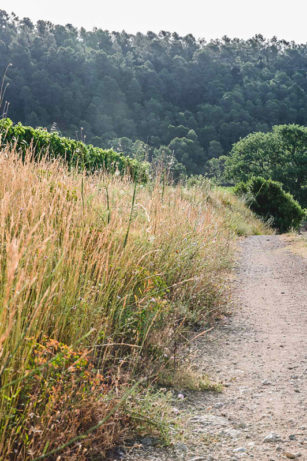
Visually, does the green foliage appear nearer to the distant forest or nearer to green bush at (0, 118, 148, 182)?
the distant forest

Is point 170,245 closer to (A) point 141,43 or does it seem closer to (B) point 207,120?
(B) point 207,120

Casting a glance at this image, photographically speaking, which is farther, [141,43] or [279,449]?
[141,43]

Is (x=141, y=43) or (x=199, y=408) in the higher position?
(x=141, y=43)

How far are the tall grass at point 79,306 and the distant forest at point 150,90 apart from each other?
30.6 metres

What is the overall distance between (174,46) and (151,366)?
70.5 m

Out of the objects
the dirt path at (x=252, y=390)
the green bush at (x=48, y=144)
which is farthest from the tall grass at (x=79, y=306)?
the green bush at (x=48, y=144)

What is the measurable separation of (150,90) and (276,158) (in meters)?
17.4

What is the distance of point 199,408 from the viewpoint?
2982 mm

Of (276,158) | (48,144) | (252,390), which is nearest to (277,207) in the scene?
(48,144)

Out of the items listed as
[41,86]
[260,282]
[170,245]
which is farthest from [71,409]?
[41,86]

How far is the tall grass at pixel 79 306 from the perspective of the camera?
202 cm

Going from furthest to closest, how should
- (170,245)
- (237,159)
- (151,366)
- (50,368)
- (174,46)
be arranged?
(174,46)
(237,159)
(170,245)
(151,366)
(50,368)

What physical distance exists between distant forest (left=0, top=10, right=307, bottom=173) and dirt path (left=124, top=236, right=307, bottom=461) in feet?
101

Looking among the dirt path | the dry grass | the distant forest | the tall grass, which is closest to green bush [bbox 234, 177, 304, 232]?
the dry grass
